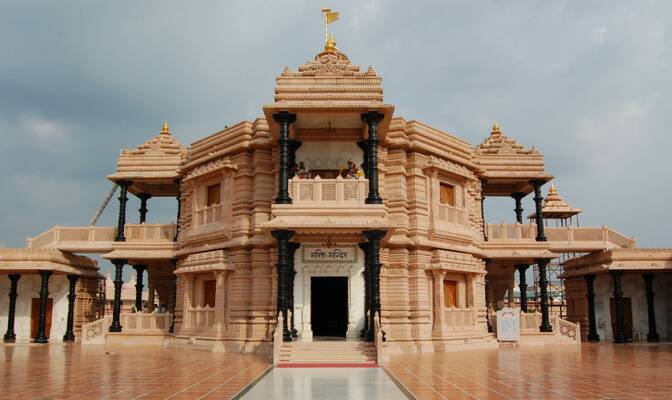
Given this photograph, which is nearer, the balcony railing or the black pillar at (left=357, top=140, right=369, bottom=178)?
the black pillar at (left=357, top=140, right=369, bottom=178)

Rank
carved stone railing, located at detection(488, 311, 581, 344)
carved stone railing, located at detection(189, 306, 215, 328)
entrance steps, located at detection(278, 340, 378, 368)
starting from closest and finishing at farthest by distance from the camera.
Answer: entrance steps, located at detection(278, 340, 378, 368), carved stone railing, located at detection(189, 306, 215, 328), carved stone railing, located at detection(488, 311, 581, 344)

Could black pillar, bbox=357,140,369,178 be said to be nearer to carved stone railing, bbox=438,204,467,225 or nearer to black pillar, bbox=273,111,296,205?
black pillar, bbox=273,111,296,205

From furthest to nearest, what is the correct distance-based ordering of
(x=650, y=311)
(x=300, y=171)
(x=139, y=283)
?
Result: (x=139, y=283) < (x=650, y=311) < (x=300, y=171)

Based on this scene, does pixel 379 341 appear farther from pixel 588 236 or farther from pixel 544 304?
pixel 588 236

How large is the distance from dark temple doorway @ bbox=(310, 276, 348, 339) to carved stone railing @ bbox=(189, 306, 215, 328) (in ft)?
12.9

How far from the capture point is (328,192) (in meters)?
18.6

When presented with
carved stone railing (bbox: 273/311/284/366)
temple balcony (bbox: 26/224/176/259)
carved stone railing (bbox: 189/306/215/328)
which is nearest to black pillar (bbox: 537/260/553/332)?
carved stone railing (bbox: 273/311/284/366)

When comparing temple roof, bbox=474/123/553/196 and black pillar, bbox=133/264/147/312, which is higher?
temple roof, bbox=474/123/553/196

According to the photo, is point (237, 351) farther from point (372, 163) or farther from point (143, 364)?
point (372, 163)

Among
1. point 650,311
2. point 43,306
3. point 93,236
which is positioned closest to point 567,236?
point 650,311

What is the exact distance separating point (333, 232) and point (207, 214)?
7133mm

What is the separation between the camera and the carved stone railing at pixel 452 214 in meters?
22.5

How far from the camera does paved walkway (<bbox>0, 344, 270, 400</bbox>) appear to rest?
11.1 meters

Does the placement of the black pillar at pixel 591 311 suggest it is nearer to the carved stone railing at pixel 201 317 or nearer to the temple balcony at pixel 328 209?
the temple balcony at pixel 328 209
